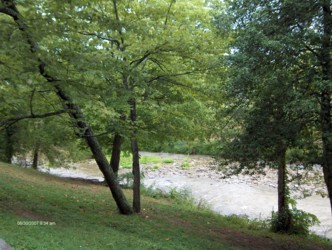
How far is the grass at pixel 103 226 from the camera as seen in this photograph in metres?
5.77

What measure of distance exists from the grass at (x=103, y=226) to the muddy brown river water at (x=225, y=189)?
2340mm

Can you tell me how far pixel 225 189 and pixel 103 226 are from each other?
40.9 feet

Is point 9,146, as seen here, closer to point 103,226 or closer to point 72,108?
point 72,108

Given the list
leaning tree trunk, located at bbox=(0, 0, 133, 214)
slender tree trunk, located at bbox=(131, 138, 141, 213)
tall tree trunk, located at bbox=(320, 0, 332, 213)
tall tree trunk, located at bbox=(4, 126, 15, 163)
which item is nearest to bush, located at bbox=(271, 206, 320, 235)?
slender tree trunk, located at bbox=(131, 138, 141, 213)

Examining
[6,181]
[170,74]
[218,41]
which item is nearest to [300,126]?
[218,41]

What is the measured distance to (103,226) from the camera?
7426 mm

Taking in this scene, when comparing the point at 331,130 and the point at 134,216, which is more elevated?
the point at 331,130

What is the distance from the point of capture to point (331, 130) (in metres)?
5.88

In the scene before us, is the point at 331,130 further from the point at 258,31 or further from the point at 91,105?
the point at 91,105

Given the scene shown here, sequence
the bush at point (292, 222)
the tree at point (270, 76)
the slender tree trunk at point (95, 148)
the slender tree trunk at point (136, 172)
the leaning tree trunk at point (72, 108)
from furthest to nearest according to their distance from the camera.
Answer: the bush at point (292, 222) → the slender tree trunk at point (136, 172) → the slender tree trunk at point (95, 148) → the tree at point (270, 76) → the leaning tree trunk at point (72, 108)

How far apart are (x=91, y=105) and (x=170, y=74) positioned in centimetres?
301

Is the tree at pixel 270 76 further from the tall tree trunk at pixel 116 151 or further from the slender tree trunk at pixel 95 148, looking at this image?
the tall tree trunk at pixel 116 151
